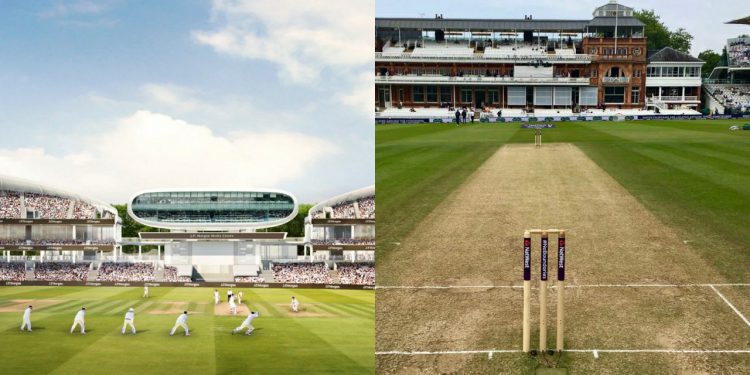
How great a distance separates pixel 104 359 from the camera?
505 inches

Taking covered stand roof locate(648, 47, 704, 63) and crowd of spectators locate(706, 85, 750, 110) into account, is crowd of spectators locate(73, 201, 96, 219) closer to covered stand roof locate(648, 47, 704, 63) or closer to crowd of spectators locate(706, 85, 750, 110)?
crowd of spectators locate(706, 85, 750, 110)

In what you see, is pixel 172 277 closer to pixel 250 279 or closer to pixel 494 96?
pixel 250 279

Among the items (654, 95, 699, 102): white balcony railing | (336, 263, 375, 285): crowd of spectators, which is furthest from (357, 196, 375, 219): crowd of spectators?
(654, 95, 699, 102): white balcony railing

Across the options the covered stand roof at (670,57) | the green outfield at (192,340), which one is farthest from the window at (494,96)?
the green outfield at (192,340)

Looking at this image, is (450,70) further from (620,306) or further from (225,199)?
(620,306)

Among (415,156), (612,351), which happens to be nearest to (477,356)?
(612,351)

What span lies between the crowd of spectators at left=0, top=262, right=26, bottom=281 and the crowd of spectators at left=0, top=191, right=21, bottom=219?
2.43 metres

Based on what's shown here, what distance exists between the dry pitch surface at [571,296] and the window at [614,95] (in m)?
39.2

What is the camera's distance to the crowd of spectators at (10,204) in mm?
29844

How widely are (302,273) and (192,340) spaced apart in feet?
42.8

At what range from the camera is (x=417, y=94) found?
48.0 meters

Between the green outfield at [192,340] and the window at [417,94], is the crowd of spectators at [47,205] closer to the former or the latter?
the green outfield at [192,340]

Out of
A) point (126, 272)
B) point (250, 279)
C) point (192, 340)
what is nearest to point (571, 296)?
point (192, 340)

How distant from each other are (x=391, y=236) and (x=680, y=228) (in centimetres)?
450
